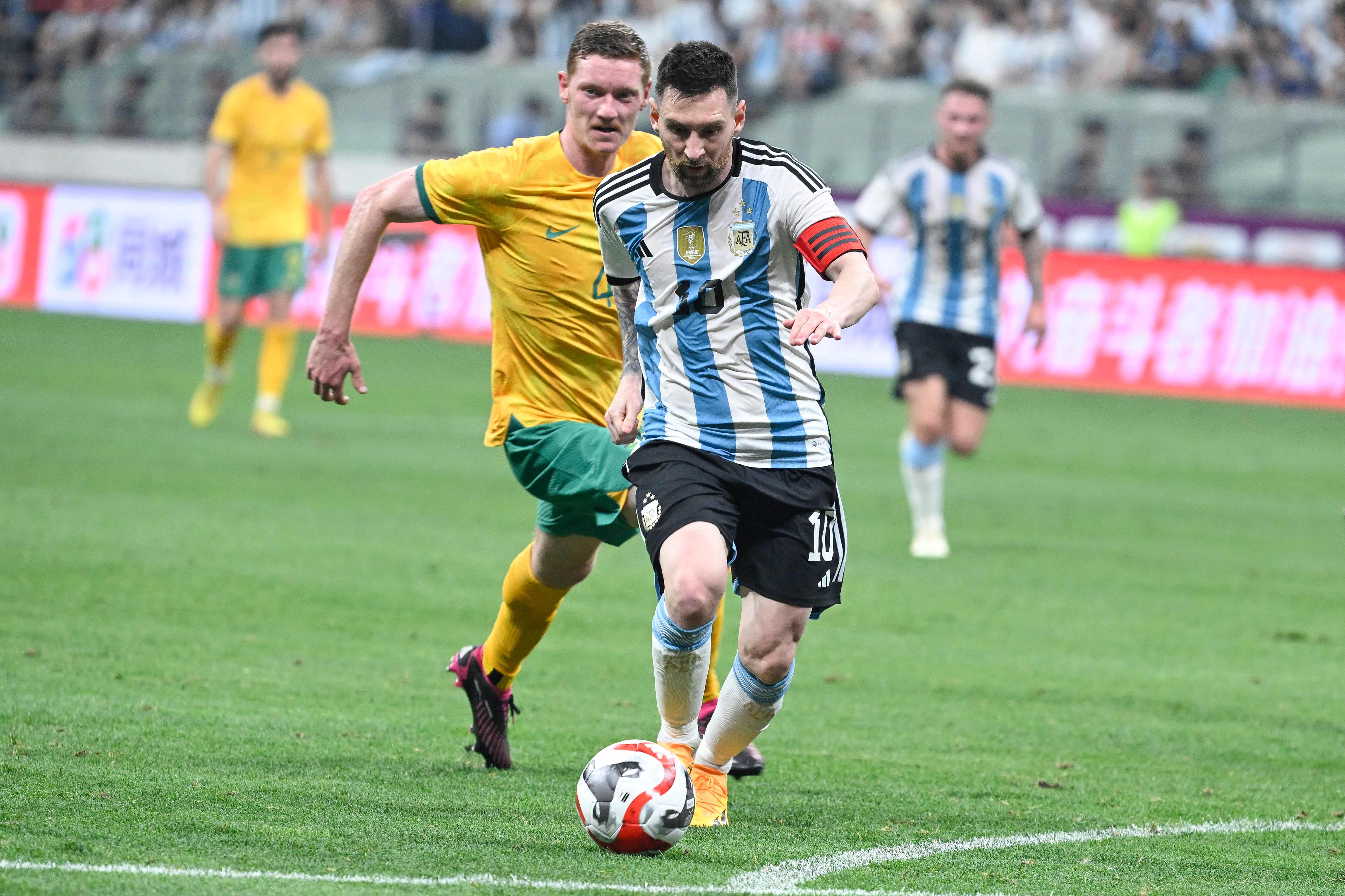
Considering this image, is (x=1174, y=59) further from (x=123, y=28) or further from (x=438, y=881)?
(x=438, y=881)

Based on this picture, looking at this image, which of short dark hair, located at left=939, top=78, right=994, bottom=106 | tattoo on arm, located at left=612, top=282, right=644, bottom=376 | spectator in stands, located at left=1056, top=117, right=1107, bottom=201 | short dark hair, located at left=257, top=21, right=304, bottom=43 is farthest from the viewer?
spectator in stands, located at left=1056, top=117, right=1107, bottom=201

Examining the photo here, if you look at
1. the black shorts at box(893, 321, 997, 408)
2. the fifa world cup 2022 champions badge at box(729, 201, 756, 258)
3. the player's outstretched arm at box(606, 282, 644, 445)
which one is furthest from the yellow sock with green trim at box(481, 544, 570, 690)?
the black shorts at box(893, 321, 997, 408)

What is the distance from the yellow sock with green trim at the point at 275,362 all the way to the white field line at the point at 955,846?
9097mm

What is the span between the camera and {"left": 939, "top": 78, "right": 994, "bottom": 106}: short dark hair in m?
9.77

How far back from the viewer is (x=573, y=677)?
6.92 meters

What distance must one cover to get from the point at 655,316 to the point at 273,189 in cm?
913

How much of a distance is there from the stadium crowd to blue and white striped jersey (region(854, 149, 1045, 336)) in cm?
1070

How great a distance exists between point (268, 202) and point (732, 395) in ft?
30.6

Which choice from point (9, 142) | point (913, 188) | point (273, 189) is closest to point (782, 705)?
point (913, 188)

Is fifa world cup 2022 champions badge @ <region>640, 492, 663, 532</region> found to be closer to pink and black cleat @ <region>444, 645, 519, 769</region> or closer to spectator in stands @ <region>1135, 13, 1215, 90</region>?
pink and black cleat @ <region>444, 645, 519, 769</region>

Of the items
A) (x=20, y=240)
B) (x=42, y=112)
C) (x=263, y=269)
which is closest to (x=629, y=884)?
(x=263, y=269)

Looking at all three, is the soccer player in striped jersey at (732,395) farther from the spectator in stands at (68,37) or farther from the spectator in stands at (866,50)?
the spectator in stands at (68,37)

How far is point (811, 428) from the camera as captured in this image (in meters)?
4.84

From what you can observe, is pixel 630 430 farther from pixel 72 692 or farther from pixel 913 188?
pixel 913 188
